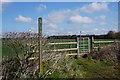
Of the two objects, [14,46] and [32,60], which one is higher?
[14,46]

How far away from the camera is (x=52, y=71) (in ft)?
13.7

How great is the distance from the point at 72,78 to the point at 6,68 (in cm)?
227

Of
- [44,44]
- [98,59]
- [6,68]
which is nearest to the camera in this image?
[6,68]

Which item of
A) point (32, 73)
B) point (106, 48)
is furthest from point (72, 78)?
point (106, 48)

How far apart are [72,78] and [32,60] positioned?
1.62 m

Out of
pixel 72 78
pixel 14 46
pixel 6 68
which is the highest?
pixel 14 46

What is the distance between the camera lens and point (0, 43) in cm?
375

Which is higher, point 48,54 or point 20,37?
point 20,37

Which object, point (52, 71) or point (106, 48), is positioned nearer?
point (52, 71)

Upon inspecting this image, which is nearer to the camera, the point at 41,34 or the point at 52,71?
the point at 41,34

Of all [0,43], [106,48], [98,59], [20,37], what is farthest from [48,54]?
[106,48]

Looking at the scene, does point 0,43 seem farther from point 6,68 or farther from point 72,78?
point 72,78

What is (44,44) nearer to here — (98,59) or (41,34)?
(41,34)

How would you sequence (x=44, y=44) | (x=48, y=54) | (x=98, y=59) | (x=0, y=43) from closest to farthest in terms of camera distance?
(x=0, y=43), (x=44, y=44), (x=48, y=54), (x=98, y=59)
